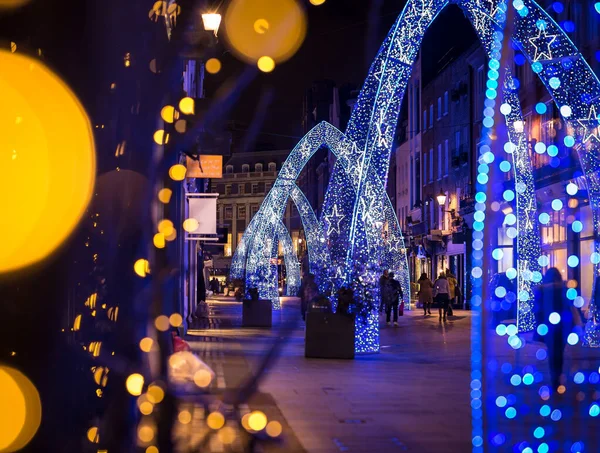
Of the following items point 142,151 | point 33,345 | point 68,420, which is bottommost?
point 68,420

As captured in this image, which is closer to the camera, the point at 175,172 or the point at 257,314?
the point at 175,172

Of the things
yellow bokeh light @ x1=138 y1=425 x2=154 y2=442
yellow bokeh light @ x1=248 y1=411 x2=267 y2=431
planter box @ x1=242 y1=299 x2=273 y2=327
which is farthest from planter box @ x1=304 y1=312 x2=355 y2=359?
planter box @ x1=242 y1=299 x2=273 y2=327

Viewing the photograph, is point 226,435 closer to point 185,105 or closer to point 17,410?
point 185,105

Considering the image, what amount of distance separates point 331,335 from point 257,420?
26.4 feet

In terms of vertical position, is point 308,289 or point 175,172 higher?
point 175,172

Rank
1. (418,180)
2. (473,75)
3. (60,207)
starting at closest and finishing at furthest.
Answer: (60,207) < (473,75) < (418,180)

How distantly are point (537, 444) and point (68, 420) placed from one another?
507 centimetres

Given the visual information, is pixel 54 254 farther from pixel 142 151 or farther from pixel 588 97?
pixel 588 97

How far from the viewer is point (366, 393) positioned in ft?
44.8

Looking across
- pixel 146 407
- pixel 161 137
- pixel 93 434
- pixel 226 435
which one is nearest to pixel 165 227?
pixel 161 137

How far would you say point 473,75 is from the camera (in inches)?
2025

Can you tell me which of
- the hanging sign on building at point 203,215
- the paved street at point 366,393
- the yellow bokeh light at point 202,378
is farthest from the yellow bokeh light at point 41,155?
the hanging sign on building at point 203,215

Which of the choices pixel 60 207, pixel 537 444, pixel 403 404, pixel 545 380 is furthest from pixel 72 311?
pixel 545 380

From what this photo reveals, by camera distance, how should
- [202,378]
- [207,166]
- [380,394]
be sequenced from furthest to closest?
[207,166] < [202,378] < [380,394]
